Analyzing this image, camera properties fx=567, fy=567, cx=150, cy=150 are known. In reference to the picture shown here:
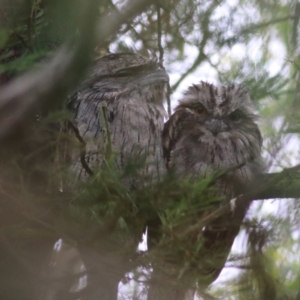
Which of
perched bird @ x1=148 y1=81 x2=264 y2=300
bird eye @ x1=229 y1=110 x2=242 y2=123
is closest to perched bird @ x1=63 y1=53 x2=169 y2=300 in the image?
perched bird @ x1=148 y1=81 x2=264 y2=300

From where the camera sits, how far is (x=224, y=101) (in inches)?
137

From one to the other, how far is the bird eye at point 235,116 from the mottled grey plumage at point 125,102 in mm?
470

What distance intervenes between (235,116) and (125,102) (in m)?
0.70

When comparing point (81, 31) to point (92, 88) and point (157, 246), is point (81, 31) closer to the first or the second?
point (157, 246)

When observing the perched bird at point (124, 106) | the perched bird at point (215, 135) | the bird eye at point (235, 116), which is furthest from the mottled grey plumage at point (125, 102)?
the bird eye at point (235, 116)

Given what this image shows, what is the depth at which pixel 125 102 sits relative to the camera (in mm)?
3635

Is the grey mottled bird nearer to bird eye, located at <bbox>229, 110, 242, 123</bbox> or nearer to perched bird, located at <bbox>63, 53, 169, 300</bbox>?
perched bird, located at <bbox>63, 53, 169, 300</bbox>

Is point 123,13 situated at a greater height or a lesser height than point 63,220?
greater

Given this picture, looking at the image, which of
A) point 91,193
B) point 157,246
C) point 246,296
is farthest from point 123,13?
point 246,296

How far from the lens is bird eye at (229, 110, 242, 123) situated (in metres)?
3.50

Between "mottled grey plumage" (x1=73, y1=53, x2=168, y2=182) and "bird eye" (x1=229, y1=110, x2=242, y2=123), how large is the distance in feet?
1.54

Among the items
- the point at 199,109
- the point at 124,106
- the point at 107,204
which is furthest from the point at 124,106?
the point at 107,204

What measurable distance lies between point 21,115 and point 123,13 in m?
0.55

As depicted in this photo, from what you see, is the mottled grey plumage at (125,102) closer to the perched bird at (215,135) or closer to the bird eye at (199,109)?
the perched bird at (215,135)
